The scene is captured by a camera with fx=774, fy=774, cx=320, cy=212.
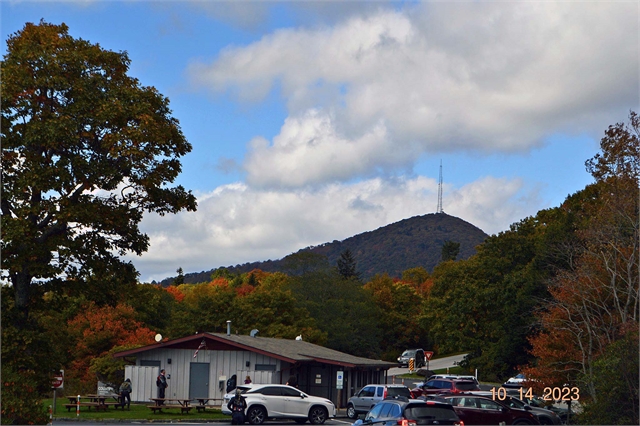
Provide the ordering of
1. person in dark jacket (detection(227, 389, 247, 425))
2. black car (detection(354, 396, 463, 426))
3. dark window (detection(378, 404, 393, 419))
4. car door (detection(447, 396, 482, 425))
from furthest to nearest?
person in dark jacket (detection(227, 389, 247, 425)) < car door (detection(447, 396, 482, 425)) < dark window (detection(378, 404, 393, 419)) < black car (detection(354, 396, 463, 426))

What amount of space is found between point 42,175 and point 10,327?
409 cm

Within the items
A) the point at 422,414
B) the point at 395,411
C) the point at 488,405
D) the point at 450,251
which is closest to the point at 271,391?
the point at 488,405

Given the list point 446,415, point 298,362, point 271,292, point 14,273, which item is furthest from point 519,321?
point 14,273

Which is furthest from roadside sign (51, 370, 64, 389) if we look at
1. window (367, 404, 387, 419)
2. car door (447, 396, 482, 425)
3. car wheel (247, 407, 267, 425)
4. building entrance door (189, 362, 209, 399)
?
car door (447, 396, 482, 425)

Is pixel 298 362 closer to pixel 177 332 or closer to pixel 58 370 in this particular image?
pixel 58 370

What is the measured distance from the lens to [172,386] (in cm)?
4269

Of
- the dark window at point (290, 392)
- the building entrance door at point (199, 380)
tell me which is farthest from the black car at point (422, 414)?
the building entrance door at point (199, 380)

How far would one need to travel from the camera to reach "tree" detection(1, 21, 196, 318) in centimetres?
2061

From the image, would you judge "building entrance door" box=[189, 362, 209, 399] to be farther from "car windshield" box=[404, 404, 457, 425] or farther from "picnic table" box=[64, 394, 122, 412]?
"car windshield" box=[404, 404, 457, 425]

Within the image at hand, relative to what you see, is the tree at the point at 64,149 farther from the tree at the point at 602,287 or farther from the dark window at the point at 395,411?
the tree at the point at 602,287

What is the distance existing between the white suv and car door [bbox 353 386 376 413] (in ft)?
13.7

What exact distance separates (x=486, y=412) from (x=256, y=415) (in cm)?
978

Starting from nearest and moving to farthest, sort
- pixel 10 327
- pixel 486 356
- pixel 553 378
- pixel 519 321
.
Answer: pixel 10 327
pixel 553 378
pixel 519 321
pixel 486 356

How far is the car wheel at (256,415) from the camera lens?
3284 cm
